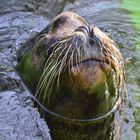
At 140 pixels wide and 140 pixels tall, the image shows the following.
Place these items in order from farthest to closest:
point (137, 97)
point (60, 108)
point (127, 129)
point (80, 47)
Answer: point (137, 97), point (127, 129), point (60, 108), point (80, 47)

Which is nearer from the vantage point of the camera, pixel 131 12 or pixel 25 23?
pixel 25 23

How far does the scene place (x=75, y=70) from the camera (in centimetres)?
356

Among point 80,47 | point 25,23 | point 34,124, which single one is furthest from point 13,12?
point 80,47

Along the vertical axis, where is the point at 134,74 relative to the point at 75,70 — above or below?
below

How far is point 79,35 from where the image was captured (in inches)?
143

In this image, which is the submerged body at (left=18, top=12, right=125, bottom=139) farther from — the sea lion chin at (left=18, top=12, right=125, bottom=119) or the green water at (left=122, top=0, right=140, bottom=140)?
the green water at (left=122, top=0, right=140, bottom=140)

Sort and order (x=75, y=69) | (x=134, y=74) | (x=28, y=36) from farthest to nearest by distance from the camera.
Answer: (x=28, y=36) → (x=134, y=74) → (x=75, y=69)

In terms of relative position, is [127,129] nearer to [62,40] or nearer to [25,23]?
[62,40]

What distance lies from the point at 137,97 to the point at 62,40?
48.7 inches

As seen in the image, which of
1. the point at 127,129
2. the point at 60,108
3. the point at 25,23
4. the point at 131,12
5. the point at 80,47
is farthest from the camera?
the point at 131,12

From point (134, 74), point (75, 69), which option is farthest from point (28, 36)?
point (75, 69)

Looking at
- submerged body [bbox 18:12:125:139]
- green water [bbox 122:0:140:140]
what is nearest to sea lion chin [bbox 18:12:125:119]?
submerged body [bbox 18:12:125:139]

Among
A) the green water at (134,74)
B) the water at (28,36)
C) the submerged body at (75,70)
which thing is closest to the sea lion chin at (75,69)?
the submerged body at (75,70)

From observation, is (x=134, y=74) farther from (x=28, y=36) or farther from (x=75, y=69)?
(x=75, y=69)
